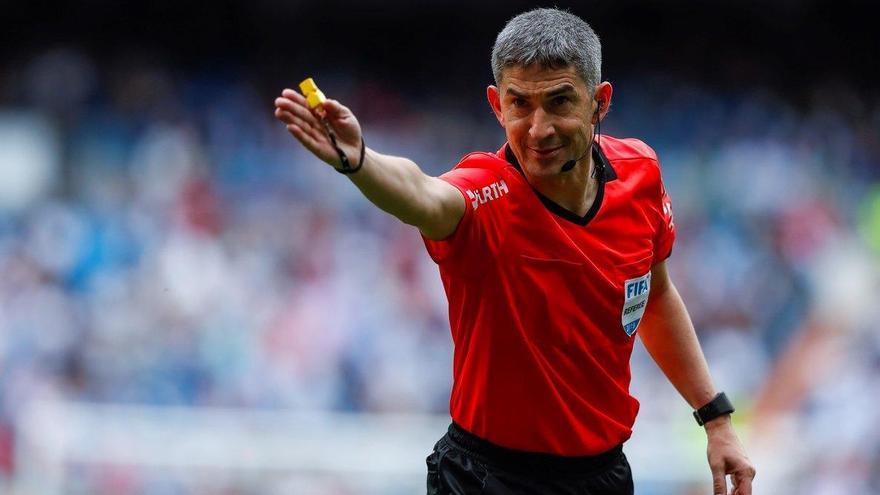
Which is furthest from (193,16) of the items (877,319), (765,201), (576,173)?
(576,173)

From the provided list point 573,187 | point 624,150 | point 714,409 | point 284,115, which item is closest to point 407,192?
point 284,115

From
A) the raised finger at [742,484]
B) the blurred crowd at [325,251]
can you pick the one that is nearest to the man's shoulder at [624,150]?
the raised finger at [742,484]

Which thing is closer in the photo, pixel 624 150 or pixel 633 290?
pixel 633 290

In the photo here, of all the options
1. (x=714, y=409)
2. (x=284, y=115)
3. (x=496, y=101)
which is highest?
(x=496, y=101)

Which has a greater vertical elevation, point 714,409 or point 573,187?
point 573,187

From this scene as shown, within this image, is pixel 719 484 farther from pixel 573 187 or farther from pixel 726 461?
pixel 573 187

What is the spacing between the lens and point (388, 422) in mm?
9500

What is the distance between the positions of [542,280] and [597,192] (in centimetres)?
43

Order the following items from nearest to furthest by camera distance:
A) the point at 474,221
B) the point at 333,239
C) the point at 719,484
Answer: the point at 474,221 → the point at 719,484 → the point at 333,239

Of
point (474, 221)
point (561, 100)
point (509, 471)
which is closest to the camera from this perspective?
point (474, 221)

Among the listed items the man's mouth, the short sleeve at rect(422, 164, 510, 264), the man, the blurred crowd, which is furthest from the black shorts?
the blurred crowd

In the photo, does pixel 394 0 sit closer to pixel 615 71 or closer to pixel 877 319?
pixel 615 71

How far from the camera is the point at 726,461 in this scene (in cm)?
410

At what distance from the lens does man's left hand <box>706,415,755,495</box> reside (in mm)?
4059
